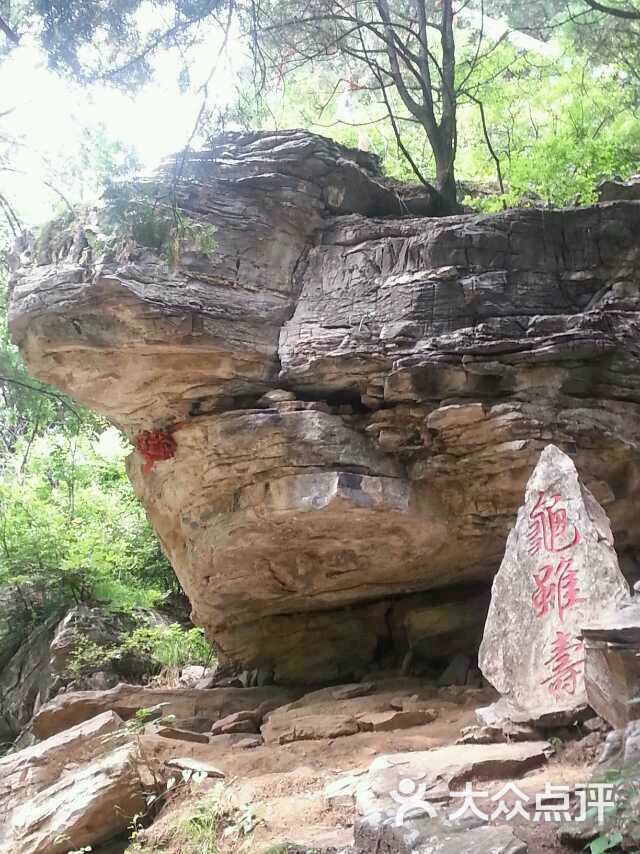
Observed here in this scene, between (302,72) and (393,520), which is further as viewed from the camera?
(302,72)

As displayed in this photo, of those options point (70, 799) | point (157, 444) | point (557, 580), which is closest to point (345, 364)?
point (157, 444)

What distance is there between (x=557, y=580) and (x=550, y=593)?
9cm

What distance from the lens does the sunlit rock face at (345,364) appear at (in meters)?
7.11

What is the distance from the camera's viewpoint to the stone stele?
4242 millimetres

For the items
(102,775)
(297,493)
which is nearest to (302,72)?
(297,493)

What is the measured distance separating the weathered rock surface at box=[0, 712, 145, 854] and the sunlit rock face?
2710 mm

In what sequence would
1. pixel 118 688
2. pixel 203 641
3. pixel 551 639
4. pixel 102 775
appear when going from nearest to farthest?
1. pixel 551 639
2. pixel 102 775
3. pixel 118 688
4. pixel 203 641

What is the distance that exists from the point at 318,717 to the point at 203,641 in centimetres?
425

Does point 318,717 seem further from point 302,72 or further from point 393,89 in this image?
point 393,89

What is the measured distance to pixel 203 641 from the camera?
1079cm

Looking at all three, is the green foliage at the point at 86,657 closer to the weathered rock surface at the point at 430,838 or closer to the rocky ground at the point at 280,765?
the rocky ground at the point at 280,765

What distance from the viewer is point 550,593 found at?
14.8 ft

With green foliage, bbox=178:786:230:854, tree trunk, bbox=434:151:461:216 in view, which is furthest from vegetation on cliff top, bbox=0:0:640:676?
green foliage, bbox=178:786:230:854

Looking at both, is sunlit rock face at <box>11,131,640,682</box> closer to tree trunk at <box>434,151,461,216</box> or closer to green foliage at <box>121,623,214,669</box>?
tree trunk at <box>434,151,461,216</box>
